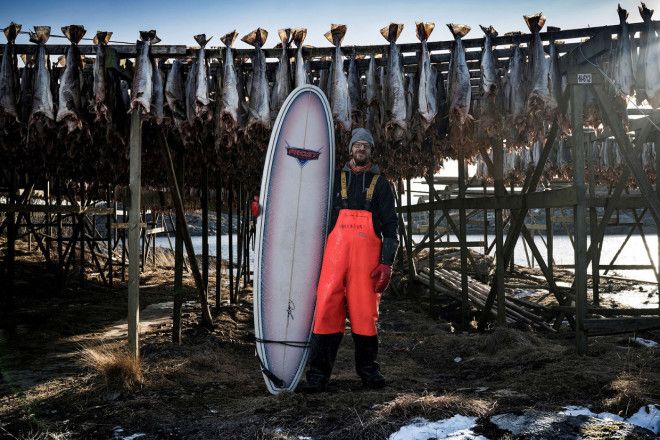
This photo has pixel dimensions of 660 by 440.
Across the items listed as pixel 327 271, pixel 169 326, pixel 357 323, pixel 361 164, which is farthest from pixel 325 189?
pixel 169 326

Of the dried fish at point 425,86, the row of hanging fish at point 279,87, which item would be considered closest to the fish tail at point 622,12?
the row of hanging fish at point 279,87

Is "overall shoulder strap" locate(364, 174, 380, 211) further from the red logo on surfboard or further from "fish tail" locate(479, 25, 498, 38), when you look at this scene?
"fish tail" locate(479, 25, 498, 38)

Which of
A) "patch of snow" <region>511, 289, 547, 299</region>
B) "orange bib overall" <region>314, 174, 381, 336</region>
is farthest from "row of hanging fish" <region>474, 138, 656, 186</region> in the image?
"orange bib overall" <region>314, 174, 381, 336</region>

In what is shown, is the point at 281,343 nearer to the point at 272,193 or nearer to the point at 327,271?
the point at 327,271

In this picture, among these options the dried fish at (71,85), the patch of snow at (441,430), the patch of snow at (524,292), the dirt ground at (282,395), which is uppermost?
the dried fish at (71,85)

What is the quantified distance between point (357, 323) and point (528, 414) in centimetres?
143

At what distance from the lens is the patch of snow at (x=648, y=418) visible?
3.03m

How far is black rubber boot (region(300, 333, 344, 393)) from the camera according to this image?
4078mm

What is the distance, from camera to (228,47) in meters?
5.14

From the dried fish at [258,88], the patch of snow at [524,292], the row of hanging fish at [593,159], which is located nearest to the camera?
the dried fish at [258,88]

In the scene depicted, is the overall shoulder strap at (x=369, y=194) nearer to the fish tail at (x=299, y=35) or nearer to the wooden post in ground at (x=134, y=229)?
the fish tail at (x=299, y=35)

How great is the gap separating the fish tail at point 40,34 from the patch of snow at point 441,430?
16.3 feet

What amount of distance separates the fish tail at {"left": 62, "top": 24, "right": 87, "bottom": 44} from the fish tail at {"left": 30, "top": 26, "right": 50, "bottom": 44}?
0.61 feet

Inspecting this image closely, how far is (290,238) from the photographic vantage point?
4414 millimetres
